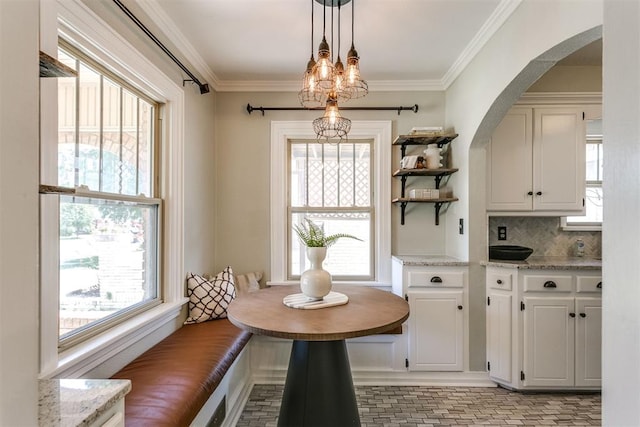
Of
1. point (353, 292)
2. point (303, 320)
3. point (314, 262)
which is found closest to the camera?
point (303, 320)

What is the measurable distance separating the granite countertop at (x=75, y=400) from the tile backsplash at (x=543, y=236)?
118 inches

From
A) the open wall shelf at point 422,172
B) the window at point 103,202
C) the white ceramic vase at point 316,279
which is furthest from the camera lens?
the open wall shelf at point 422,172

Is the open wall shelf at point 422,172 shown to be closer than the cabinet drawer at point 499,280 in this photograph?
No

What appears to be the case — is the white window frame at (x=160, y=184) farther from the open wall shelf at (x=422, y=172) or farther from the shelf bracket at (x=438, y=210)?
the shelf bracket at (x=438, y=210)

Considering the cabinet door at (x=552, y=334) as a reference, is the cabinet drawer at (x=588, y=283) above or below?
above

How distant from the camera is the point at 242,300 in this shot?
198 cm

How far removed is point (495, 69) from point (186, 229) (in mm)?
2480

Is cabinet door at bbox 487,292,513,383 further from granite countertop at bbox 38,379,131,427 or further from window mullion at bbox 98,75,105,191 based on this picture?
window mullion at bbox 98,75,105,191

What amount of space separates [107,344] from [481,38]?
2953 millimetres

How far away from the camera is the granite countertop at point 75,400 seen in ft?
2.33

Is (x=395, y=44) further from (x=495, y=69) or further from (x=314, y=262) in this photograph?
(x=314, y=262)

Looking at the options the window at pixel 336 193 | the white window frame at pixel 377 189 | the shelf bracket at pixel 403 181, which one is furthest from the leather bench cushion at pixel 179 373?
the shelf bracket at pixel 403 181

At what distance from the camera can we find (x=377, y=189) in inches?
122
